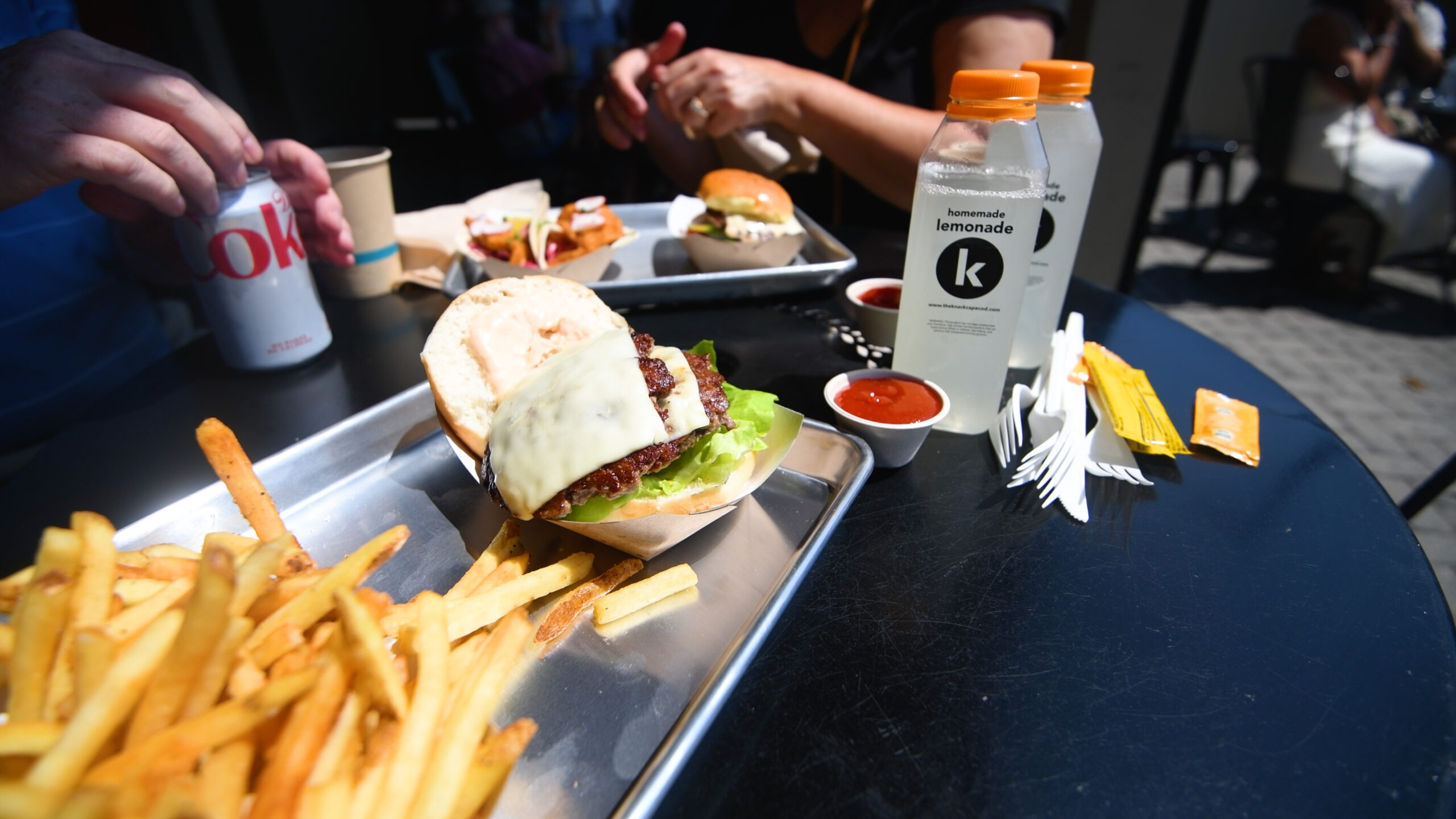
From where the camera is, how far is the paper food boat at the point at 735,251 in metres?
2.33

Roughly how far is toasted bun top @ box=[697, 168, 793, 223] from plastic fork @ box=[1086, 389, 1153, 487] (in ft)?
4.46

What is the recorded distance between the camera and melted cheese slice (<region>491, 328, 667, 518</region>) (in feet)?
3.59

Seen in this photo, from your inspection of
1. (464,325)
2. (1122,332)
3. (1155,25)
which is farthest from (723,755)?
(1155,25)

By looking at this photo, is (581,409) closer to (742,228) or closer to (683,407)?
(683,407)

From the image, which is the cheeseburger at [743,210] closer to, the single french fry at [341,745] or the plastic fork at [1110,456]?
the plastic fork at [1110,456]

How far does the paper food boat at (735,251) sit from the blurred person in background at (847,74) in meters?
0.51

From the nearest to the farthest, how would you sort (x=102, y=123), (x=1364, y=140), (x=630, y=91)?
(x=102, y=123)
(x=630, y=91)
(x=1364, y=140)

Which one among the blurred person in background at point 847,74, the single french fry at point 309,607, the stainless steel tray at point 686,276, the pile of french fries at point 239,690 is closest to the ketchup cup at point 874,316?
the stainless steel tray at point 686,276

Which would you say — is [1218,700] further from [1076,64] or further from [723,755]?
[1076,64]

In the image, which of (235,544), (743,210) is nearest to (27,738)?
(235,544)

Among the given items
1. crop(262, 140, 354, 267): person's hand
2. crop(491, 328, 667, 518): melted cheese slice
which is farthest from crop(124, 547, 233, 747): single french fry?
crop(262, 140, 354, 267): person's hand

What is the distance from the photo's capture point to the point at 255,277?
164cm

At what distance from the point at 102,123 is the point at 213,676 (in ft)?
4.28

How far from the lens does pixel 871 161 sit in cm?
266
